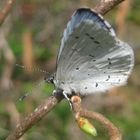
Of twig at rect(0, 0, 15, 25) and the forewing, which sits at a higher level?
twig at rect(0, 0, 15, 25)

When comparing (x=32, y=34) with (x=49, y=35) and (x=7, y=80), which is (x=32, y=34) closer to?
(x=49, y=35)

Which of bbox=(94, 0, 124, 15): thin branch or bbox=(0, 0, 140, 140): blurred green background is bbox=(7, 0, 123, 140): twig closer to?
bbox=(94, 0, 124, 15): thin branch

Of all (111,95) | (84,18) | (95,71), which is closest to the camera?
(84,18)

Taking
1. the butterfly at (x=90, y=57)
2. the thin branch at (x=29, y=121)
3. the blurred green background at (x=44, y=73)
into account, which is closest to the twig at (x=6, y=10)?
the butterfly at (x=90, y=57)

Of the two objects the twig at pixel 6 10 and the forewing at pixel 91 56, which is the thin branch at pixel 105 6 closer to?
the forewing at pixel 91 56

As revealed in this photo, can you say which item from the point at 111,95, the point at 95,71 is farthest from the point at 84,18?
the point at 111,95

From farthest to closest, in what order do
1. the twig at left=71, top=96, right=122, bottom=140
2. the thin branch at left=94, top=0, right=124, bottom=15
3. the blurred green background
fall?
the blurred green background
the thin branch at left=94, top=0, right=124, bottom=15
the twig at left=71, top=96, right=122, bottom=140

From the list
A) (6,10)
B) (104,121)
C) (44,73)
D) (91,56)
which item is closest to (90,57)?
Answer: (91,56)

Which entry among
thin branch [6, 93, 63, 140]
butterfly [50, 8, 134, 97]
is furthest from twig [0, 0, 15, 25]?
thin branch [6, 93, 63, 140]
